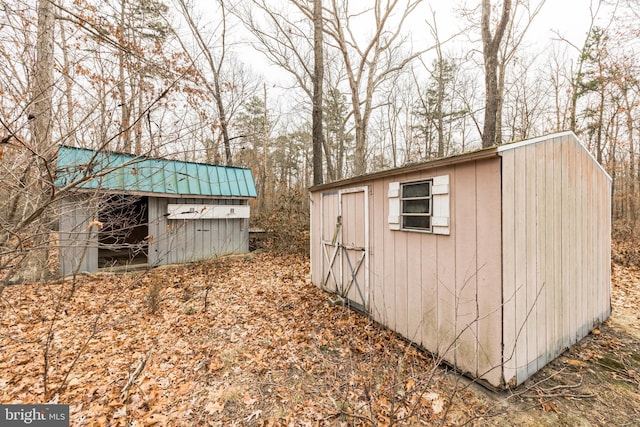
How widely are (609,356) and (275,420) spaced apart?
4.36 m

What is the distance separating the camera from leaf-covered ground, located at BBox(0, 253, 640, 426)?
2.47 meters

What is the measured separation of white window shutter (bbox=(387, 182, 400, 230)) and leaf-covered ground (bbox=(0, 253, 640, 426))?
5.37 ft

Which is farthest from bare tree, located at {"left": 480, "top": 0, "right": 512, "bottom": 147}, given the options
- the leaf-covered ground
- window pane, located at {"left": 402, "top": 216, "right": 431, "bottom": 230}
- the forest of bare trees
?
window pane, located at {"left": 402, "top": 216, "right": 431, "bottom": 230}

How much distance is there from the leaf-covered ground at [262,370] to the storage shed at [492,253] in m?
0.32

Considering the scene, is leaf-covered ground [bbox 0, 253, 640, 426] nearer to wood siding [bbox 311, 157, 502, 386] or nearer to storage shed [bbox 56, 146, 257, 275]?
wood siding [bbox 311, 157, 502, 386]

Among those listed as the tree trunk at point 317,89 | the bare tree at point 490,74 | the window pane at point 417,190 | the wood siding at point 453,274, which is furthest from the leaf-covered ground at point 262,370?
the tree trunk at point 317,89

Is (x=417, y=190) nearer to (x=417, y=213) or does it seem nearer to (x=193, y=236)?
(x=417, y=213)

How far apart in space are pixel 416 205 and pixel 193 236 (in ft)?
23.1

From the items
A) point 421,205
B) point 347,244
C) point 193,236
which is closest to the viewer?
point 421,205

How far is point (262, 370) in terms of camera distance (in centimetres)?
319

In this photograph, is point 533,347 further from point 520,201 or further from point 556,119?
point 556,119

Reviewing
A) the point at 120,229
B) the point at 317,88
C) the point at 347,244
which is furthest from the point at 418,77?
the point at 120,229

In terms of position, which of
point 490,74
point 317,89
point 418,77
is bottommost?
point 490,74

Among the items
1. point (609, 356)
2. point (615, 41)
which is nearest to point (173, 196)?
point (609, 356)
